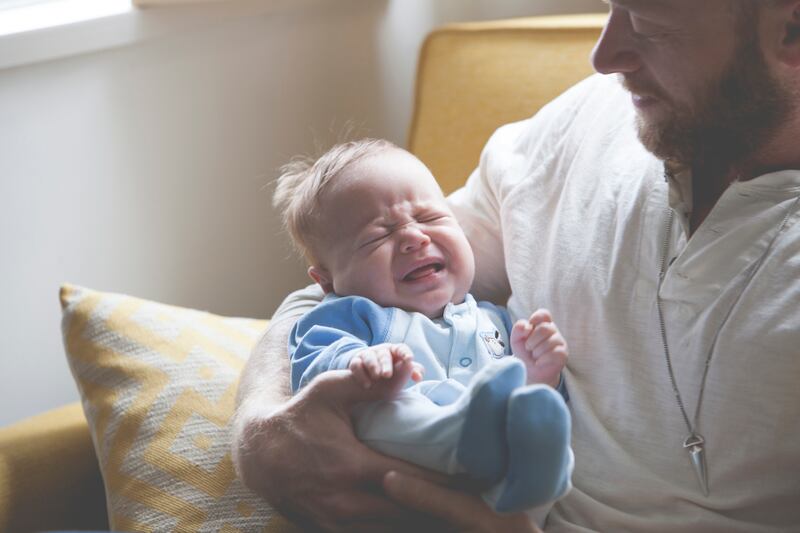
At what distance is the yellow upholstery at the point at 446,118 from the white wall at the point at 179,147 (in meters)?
0.35

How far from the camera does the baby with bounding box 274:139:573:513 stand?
1078 millimetres

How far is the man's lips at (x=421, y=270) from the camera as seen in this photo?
144 cm

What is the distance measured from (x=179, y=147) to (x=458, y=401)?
129 cm

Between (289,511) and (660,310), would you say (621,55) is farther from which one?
(289,511)

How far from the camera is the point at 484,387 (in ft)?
3.53

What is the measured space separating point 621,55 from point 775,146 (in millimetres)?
228

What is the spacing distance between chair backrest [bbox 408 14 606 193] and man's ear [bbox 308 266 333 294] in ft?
1.56

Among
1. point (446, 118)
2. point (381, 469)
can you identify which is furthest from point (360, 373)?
point (446, 118)

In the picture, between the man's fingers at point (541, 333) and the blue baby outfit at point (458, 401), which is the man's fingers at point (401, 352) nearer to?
the blue baby outfit at point (458, 401)

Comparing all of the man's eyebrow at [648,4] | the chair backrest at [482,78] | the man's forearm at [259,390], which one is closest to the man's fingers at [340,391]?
the man's forearm at [259,390]

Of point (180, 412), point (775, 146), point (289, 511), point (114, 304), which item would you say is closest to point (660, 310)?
point (775, 146)

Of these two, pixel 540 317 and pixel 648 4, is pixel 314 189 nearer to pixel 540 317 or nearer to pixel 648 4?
pixel 540 317

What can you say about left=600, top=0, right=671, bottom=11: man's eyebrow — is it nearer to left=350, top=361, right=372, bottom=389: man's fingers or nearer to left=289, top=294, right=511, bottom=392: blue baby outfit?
left=289, top=294, right=511, bottom=392: blue baby outfit

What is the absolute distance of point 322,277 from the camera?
1.56 metres
